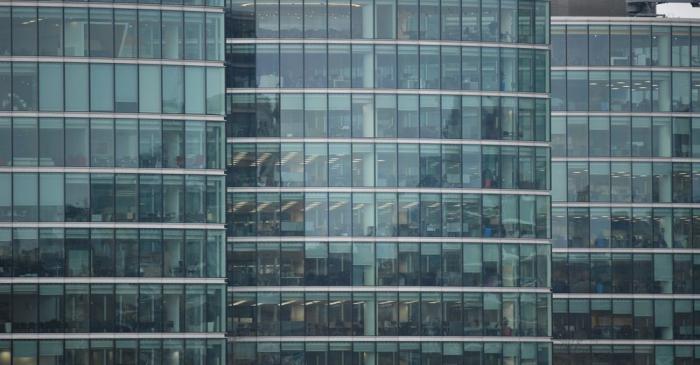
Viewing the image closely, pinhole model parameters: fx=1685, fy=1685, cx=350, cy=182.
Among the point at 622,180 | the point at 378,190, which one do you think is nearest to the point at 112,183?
the point at 378,190

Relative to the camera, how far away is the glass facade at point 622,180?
4838 inches

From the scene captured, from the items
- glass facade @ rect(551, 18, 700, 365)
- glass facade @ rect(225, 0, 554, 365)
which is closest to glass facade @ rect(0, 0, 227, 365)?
glass facade @ rect(225, 0, 554, 365)

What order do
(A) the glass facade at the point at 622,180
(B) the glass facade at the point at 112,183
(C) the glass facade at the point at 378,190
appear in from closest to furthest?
(B) the glass facade at the point at 112,183
(C) the glass facade at the point at 378,190
(A) the glass facade at the point at 622,180

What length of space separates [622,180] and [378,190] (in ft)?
75.4

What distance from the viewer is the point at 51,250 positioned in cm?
9788

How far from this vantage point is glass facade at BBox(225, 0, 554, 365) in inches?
→ 4277

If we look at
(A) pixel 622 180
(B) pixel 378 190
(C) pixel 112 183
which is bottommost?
(B) pixel 378 190

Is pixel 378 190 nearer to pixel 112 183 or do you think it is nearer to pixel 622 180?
pixel 112 183

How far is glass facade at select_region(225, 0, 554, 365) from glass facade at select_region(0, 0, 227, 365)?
10.0 m

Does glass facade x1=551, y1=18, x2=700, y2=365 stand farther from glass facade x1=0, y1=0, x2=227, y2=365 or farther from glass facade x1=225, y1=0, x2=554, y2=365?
glass facade x1=0, y1=0, x2=227, y2=365

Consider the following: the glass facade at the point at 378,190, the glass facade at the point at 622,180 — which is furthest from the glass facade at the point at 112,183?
the glass facade at the point at 622,180

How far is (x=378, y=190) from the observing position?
109000 millimetres

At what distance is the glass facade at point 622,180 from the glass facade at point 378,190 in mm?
14096

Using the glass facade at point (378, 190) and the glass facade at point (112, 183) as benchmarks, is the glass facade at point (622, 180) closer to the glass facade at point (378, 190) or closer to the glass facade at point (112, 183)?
the glass facade at point (378, 190)
